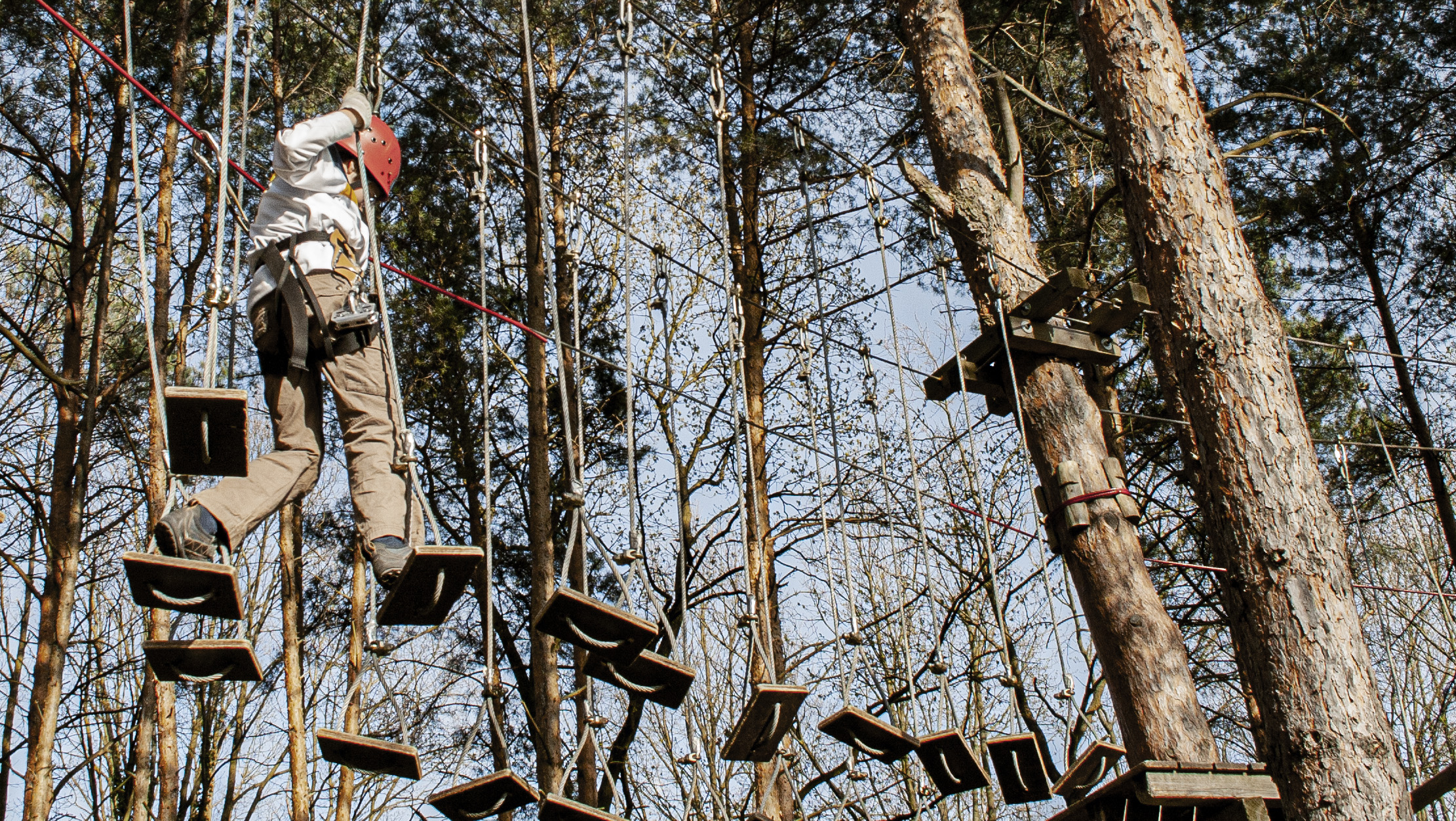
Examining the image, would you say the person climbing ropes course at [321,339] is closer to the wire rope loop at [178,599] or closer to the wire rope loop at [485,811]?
the wire rope loop at [178,599]

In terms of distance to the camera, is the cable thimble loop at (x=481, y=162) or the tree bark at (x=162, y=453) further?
the tree bark at (x=162, y=453)

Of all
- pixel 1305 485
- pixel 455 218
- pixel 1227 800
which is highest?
pixel 455 218

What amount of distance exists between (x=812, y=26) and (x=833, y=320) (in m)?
2.05

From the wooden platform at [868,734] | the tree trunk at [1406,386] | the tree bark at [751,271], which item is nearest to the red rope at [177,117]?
the wooden platform at [868,734]

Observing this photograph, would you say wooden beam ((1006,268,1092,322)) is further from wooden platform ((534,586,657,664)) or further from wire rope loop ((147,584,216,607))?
wire rope loop ((147,584,216,607))

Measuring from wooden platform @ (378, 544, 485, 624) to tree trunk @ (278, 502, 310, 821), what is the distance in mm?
5507

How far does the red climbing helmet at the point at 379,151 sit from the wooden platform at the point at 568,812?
177 centimetres

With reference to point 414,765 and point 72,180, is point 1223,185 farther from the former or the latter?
point 72,180

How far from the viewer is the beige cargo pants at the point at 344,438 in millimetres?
3070

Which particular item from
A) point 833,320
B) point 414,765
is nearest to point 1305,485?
point 414,765

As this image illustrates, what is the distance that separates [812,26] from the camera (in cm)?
860

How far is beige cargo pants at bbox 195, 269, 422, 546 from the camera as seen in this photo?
307 cm

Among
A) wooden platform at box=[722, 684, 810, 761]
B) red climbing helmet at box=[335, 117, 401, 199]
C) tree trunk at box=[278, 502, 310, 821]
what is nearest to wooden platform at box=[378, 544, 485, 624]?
wooden platform at box=[722, 684, 810, 761]

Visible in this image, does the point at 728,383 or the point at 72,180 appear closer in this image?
the point at 72,180
